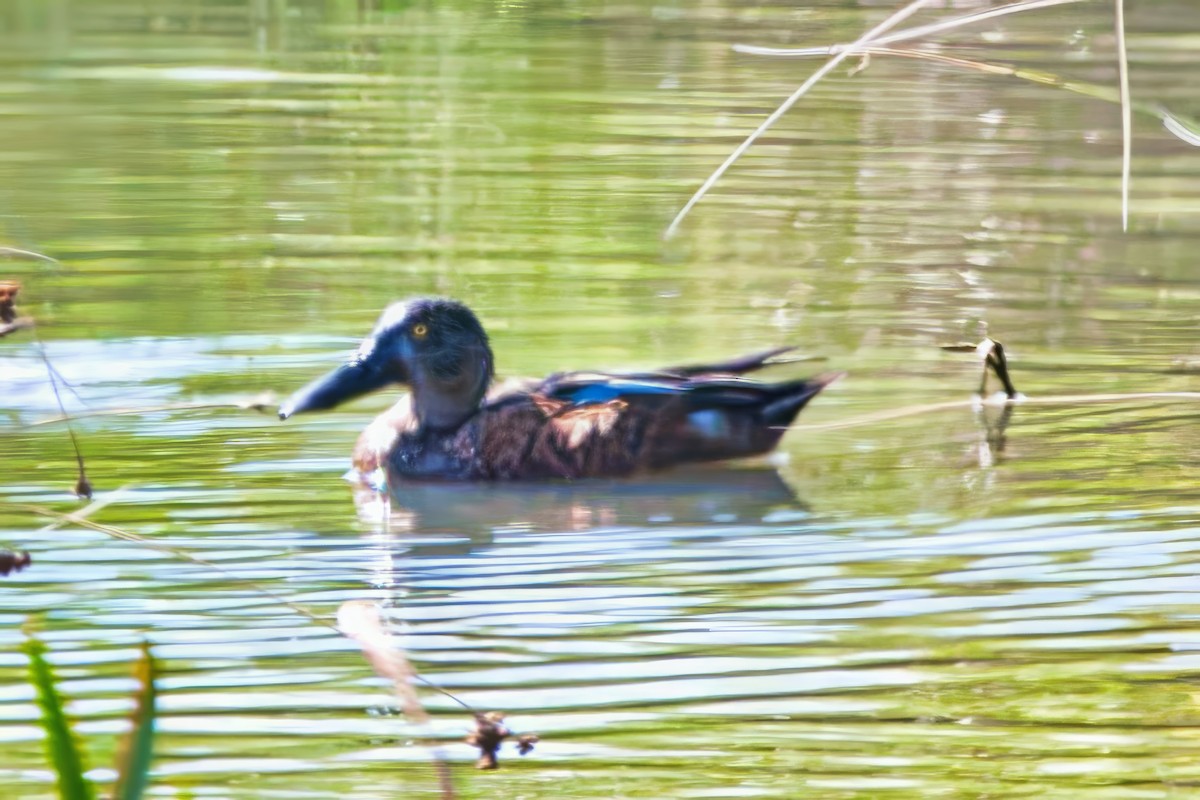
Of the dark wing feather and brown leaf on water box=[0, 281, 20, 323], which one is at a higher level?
brown leaf on water box=[0, 281, 20, 323]

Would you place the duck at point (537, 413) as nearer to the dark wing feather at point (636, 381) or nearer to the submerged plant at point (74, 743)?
the dark wing feather at point (636, 381)

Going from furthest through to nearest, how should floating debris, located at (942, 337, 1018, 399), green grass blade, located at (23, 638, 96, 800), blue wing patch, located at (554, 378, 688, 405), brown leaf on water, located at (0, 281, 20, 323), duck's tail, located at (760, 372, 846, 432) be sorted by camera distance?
duck's tail, located at (760, 372, 846, 432), blue wing patch, located at (554, 378, 688, 405), floating debris, located at (942, 337, 1018, 399), brown leaf on water, located at (0, 281, 20, 323), green grass blade, located at (23, 638, 96, 800)

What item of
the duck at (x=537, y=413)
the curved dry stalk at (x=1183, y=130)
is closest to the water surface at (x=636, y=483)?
the duck at (x=537, y=413)

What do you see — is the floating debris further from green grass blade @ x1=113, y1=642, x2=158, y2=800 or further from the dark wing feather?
green grass blade @ x1=113, y1=642, x2=158, y2=800

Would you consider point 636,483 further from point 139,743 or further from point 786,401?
point 139,743

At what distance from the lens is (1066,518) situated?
5984 mm

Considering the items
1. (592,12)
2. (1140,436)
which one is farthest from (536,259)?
(592,12)

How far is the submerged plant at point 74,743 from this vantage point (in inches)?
74.9

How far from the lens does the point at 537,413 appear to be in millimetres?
6840

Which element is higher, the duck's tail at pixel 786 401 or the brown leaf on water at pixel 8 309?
the brown leaf on water at pixel 8 309

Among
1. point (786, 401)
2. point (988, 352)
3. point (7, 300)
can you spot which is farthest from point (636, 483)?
point (7, 300)

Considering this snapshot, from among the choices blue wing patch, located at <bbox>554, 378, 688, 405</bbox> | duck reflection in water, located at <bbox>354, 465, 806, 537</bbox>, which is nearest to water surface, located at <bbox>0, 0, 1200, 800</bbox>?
duck reflection in water, located at <bbox>354, 465, 806, 537</bbox>

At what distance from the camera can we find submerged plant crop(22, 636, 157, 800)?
1903 mm

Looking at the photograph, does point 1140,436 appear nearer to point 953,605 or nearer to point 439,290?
point 953,605
